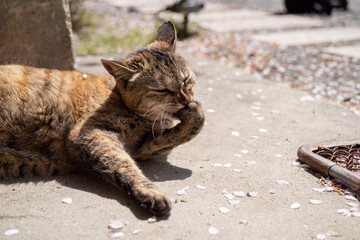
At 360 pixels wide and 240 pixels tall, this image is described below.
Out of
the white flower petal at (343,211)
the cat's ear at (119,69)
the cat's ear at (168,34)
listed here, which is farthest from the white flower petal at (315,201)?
the cat's ear at (168,34)

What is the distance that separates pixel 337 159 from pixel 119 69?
202 cm

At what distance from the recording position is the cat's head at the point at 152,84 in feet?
9.68

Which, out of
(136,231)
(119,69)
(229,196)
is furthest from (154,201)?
(119,69)

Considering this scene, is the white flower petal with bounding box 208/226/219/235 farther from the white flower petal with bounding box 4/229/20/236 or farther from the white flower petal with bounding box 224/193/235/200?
the white flower petal with bounding box 4/229/20/236

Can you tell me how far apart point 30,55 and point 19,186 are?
2465 millimetres

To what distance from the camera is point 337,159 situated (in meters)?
3.15

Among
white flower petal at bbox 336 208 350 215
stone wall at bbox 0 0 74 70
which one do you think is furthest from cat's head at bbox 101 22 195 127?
stone wall at bbox 0 0 74 70

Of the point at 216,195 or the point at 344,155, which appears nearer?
the point at 216,195

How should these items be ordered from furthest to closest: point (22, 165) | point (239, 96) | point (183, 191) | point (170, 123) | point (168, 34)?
point (239, 96), point (168, 34), point (170, 123), point (22, 165), point (183, 191)

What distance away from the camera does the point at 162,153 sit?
10.5 feet

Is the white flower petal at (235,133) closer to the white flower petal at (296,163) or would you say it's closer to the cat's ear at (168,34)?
the white flower petal at (296,163)

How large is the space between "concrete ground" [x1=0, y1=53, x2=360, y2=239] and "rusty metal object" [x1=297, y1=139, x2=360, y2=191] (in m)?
0.13

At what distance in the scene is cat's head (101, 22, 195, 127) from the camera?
2.95m

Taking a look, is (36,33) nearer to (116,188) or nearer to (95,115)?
(95,115)
